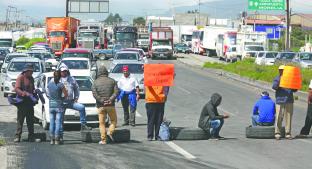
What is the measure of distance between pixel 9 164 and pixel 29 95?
327cm

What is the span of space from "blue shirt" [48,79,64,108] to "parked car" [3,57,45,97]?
1492 centimetres

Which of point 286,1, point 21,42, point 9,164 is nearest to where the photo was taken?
point 9,164

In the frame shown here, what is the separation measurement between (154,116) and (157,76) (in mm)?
983

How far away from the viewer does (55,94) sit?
15469 millimetres

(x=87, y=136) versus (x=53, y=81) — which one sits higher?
(x=53, y=81)

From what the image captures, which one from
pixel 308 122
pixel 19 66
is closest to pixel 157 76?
pixel 308 122

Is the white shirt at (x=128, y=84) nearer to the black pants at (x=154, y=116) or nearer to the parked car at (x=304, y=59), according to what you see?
the black pants at (x=154, y=116)

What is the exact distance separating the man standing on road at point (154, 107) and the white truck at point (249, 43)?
50.1 m

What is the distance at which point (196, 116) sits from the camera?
24.6 metres

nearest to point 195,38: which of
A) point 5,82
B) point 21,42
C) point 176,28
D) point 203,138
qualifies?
point 176,28

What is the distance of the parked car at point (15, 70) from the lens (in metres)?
30.5

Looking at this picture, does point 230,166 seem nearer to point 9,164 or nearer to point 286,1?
point 9,164

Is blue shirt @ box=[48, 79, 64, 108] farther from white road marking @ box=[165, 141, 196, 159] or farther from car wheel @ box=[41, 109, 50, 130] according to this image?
car wheel @ box=[41, 109, 50, 130]

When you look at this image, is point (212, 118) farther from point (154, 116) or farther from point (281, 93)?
point (281, 93)
